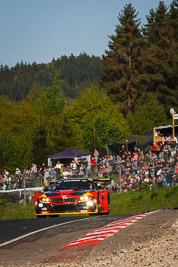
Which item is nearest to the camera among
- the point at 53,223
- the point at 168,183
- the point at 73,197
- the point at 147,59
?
the point at 53,223

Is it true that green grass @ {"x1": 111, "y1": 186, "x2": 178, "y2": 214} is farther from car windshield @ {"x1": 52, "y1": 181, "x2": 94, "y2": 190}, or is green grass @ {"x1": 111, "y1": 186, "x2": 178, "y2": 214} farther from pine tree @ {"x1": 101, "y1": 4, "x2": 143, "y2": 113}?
pine tree @ {"x1": 101, "y1": 4, "x2": 143, "y2": 113}

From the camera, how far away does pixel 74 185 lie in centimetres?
1686

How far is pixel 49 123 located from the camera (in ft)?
227

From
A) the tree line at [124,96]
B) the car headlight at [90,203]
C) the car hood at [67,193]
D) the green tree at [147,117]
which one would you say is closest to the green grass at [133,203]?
the car headlight at [90,203]

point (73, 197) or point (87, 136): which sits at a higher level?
point (87, 136)

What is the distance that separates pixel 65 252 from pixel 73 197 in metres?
7.46

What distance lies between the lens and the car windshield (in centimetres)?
1662

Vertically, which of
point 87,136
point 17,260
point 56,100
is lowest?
point 17,260

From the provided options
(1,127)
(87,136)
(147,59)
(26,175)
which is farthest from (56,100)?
(26,175)

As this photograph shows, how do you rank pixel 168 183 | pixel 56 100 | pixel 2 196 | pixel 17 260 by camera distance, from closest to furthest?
1. pixel 17 260
2. pixel 168 183
3. pixel 2 196
4. pixel 56 100

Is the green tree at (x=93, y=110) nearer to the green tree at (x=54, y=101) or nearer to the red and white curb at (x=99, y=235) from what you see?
the green tree at (x=54, y=101)

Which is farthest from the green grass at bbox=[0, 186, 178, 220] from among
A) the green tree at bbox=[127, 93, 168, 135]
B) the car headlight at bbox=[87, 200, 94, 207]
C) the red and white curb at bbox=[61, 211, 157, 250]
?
the green tree at bbox=[127, 93, 168, 135]

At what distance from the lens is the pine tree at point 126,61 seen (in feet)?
250

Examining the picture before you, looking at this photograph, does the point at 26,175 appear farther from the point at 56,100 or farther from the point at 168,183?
the point at 56,100
